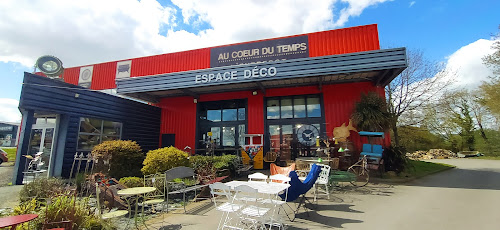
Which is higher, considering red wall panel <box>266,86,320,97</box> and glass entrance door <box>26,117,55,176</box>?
red wall panel <box>266,86,320,97</box>

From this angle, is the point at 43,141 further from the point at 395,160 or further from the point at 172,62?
the point at 395,160

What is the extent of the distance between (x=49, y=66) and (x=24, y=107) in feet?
10.8

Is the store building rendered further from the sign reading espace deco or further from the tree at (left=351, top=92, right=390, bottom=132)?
the tree at (left=351, top=92, right=390, bottom=132)

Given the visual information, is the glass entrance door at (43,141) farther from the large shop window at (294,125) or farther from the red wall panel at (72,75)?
the red wall panel at (72,75)

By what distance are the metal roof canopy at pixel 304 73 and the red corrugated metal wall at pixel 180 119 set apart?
3.42 ft

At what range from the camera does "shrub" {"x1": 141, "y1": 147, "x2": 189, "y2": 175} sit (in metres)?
5.88

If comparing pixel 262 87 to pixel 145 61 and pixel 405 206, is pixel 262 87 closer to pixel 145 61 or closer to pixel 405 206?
pixel 405 206

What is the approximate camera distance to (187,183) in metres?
5.93

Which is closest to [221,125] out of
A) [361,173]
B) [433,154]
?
[361,173]

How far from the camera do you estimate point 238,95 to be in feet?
36.7

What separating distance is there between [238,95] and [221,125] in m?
1.85

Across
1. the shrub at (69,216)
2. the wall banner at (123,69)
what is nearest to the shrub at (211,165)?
the shrub at (69,216)

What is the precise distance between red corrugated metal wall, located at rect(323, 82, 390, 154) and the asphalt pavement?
4.23 meters

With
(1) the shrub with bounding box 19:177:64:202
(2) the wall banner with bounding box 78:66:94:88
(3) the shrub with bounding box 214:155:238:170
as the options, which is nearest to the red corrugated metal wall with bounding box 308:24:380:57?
(3) the shrub with bounding box 214:155:238:170
